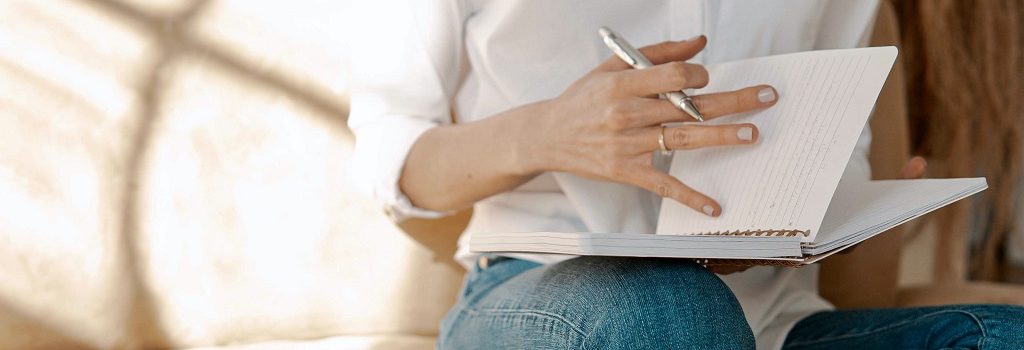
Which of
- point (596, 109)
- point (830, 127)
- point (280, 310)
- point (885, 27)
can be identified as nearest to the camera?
point (830, 127)

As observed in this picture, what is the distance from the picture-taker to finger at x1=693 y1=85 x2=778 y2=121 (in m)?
0.81

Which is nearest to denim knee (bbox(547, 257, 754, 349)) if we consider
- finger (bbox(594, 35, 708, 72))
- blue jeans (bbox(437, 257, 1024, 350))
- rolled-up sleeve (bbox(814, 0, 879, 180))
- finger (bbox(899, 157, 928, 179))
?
blue jeans (bbox(437, 257, 1024, 350))

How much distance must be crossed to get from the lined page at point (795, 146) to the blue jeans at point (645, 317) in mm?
68

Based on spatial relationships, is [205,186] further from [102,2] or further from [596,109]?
[596,109]

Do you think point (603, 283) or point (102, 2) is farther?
point (102, 2)

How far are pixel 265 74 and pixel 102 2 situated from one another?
0.64 ft

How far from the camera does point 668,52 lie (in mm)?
926

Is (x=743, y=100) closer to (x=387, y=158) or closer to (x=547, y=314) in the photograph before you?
(x=547, y=314)

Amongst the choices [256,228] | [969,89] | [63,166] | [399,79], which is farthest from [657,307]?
[969,89]

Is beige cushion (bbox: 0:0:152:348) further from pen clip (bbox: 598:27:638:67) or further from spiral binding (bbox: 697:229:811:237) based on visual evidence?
spiral binding (bbox: 697:229:811:237)

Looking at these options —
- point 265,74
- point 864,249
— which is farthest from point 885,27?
point 265,74

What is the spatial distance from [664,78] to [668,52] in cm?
12

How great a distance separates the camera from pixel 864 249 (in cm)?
126

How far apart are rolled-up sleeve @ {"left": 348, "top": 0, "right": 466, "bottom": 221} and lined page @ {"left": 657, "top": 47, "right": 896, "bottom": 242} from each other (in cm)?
37
